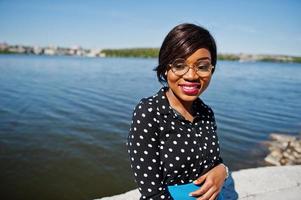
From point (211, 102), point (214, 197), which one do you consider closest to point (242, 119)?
point (211, 102)

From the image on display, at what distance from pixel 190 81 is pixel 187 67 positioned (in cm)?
12

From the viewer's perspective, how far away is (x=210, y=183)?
2.41 meters

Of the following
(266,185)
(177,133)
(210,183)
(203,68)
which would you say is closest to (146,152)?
(177,133)

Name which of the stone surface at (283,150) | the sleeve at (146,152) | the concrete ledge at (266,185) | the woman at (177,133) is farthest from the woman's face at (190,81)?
the stone surface at (283,150)

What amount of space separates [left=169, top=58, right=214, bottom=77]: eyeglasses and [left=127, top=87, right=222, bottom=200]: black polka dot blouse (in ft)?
0.78

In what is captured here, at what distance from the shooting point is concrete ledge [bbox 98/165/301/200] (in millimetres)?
4305

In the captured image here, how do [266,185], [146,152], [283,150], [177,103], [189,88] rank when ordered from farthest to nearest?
[283,150] → [266,185] → [177,103] → [189,88] → [146,152]

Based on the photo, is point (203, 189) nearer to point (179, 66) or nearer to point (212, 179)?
point (212, 179)

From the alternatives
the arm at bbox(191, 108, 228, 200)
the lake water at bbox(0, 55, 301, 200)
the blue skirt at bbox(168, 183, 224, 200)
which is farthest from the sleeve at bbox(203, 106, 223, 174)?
the lake water at bbox(0, 55, 301, 200)

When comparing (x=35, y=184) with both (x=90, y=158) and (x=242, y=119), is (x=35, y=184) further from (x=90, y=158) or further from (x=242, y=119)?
(x=242, y=119)

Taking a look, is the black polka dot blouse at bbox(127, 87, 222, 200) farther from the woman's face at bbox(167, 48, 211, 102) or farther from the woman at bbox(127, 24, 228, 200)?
the woman's face at bbox(167, 48, 211, 102)

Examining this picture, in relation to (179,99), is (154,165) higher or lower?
lower

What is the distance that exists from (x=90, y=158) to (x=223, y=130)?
676 cm

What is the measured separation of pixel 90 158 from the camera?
388 inches
